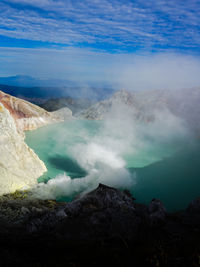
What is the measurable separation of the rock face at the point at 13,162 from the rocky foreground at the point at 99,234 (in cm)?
636

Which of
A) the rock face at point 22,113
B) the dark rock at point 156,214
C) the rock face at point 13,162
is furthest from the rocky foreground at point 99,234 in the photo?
the rock face at point 22,113

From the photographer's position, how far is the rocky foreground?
42.6 ft

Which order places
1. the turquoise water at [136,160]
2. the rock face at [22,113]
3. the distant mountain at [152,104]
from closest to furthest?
the turquoise water at [136,160]
the rock face at [22,113]
the distant mountain at [152,104]

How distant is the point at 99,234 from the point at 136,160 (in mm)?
48897

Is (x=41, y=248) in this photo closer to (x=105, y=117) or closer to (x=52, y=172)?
(x=52, y=172)

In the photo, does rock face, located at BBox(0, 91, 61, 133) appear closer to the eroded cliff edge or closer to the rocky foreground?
the eroded cliff edge

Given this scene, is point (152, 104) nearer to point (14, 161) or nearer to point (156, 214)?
point (14, 161)

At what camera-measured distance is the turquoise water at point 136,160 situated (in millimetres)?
46688

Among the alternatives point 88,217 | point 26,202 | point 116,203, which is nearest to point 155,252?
point 88,217

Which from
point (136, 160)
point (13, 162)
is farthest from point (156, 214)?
point (136, 160)

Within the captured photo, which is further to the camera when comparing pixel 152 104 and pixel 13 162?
pixel 152 104

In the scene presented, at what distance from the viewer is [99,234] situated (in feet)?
67.8

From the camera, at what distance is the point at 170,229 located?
70.8 feet

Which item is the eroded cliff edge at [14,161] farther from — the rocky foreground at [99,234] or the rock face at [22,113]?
the rock face at [22,113]
